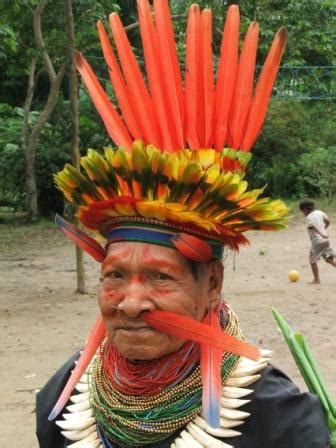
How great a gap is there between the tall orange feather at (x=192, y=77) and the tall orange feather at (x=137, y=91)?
104 millimetres

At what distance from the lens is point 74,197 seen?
2385 millimetres

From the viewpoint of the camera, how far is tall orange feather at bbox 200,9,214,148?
2.38m

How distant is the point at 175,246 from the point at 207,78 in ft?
1.82

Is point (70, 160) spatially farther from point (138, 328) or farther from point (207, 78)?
point (138, 328)

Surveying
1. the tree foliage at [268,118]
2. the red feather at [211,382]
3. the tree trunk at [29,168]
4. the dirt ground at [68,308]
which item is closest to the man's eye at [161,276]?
the red feather at [211,382]

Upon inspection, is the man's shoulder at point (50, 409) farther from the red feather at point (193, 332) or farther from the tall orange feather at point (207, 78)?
the tall orange feather at point (207, 78)

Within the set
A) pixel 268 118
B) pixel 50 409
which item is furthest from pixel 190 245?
pixel 268 118

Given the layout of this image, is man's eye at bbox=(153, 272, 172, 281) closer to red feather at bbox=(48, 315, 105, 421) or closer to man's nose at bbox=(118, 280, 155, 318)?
man's nose at bbox=(118, 280, 155, 318)

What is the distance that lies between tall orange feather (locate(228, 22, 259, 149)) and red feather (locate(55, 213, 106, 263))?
1.75 feet

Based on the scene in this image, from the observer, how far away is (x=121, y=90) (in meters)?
2.49

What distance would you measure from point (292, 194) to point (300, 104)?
2.99 metres

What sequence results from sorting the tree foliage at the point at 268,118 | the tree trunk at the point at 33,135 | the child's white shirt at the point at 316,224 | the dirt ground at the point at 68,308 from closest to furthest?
the dirt ground at the point at 68,308
the child's white shirt at the point at 316,224
the tree trunk at the point at 33,135
the tree foliage at the point at 268,118

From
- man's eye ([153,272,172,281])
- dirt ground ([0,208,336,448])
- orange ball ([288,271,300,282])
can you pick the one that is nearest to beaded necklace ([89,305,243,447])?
man's eye ([153,272,172,281])

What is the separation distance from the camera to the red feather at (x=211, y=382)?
2152mm
